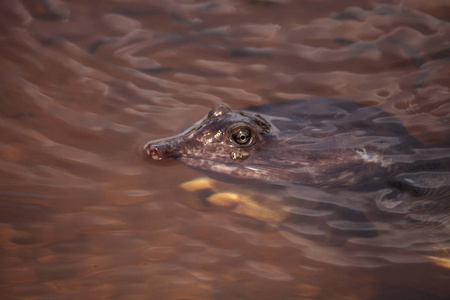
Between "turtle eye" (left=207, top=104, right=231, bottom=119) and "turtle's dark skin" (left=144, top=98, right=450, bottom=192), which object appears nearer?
"turtle's dark skin" (left=144, top=98, right=450, bottom=192)

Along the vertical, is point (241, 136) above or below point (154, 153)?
above

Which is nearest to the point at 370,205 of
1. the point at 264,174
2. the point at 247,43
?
the point at 264,174

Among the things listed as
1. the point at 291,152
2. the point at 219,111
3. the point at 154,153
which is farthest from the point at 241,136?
the point at 154,153

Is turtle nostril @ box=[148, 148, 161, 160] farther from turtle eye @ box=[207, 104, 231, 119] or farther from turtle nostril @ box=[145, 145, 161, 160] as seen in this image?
turtle eye @ box=[207, 104, 231, 119]

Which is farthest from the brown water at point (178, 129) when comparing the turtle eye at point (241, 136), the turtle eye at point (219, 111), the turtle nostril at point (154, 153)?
the turtle eye at point (241, 136)

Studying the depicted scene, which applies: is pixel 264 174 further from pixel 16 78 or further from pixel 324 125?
pixel 16 78

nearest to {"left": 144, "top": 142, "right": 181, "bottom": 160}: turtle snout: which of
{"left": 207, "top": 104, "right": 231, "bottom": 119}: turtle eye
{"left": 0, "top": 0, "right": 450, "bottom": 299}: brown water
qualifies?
{"left": 0, "top": 0, "right": 450, "bottom": 299}: brown water

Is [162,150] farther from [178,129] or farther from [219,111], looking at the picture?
[219,111]
